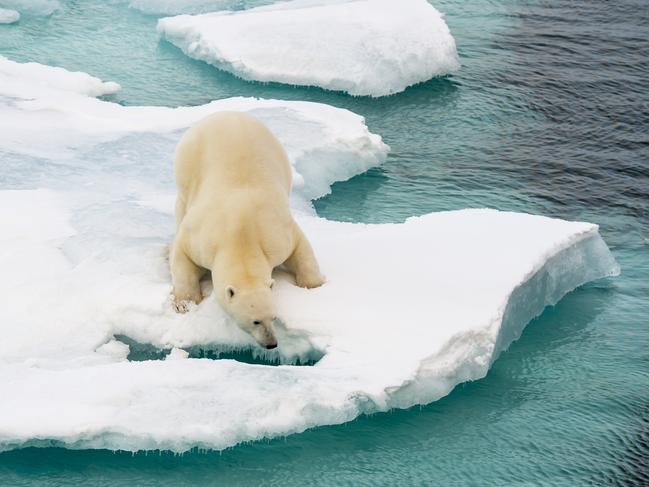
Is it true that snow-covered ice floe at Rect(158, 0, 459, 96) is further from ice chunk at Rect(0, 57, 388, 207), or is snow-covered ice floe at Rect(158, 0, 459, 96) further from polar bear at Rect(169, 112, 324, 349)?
polar bear at Rect(169, 112, 324, 349)

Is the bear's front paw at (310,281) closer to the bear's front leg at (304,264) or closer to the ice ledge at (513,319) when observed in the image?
the bear's front leg at (304,264)

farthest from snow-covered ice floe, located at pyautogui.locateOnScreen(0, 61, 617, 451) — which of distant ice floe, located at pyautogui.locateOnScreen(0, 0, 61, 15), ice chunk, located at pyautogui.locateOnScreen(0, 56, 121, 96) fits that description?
distant ice floe, located at pyautogui.locateOnScreen(0, 0, 61, 15)

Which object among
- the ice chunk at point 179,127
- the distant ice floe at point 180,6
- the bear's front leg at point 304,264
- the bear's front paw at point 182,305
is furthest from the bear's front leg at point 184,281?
the distant ice floe at point 180,6

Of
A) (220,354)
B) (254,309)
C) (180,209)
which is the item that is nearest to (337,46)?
(180,209)

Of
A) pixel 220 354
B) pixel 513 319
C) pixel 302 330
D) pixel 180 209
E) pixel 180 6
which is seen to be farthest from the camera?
pixel 180 6

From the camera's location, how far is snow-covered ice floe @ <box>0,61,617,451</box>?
4.54 m

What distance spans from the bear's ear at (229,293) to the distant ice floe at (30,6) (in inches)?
327

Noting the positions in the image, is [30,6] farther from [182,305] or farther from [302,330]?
[302,330]

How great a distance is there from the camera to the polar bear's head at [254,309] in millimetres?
5000

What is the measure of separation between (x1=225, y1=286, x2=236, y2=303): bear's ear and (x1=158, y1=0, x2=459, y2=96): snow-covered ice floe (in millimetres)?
5252

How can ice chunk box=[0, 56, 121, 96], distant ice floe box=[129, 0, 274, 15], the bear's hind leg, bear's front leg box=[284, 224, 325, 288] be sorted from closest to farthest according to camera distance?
bear's front leg box=[284, 224, 325, 288] < the bear's hind leg < ice chunk box=[0, 56, 121, 96] < distant ice floe box=[129, 0, 274, 15]

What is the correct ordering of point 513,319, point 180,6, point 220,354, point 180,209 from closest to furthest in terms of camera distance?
point 220,354 → point 513,319 → point 180,209 → point 180,6

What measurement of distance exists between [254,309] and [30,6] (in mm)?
8524

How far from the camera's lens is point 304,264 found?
216 inches
